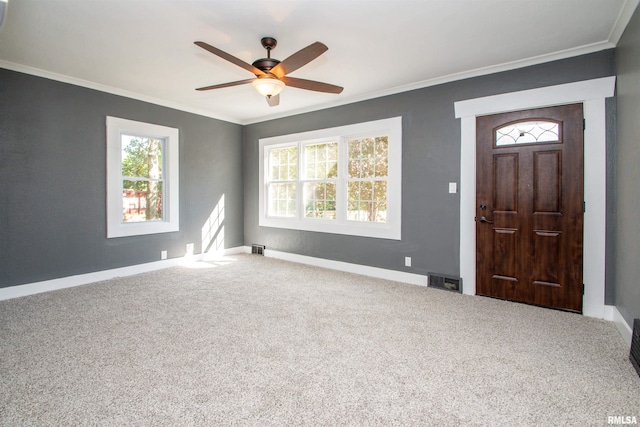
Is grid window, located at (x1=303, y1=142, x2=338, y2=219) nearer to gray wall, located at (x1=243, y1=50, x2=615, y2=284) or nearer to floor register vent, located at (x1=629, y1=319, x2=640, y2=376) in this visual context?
gray wall, located at (x1=243, y1=50, x2=615, y2=284)

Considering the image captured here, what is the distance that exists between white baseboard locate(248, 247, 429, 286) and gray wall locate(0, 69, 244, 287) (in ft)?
6.05

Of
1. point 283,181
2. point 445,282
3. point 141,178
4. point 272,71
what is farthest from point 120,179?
point 445,282

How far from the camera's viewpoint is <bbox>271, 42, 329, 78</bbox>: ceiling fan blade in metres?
2.32

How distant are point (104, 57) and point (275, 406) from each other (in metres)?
3.68

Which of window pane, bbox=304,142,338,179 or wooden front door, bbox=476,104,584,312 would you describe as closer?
wooden front door, bbox=476,104,584,312

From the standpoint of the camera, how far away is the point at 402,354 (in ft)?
7.40

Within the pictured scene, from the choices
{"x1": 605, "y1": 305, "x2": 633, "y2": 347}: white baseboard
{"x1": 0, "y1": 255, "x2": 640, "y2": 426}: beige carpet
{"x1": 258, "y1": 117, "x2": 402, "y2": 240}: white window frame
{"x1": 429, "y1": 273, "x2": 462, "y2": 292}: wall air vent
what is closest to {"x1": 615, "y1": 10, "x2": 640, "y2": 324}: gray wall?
{"x1": 605, "y1": 305, "x2": 633, "y2": 347}: white baseboard

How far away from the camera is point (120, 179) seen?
436 cm

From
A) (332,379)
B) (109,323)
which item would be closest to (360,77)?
(332,379)

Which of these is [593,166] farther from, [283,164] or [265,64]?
[283,164]

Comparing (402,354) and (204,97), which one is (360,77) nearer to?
(204,97)

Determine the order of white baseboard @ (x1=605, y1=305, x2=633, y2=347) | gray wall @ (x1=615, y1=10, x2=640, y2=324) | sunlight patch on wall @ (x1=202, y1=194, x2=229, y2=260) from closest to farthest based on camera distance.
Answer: gray wall @ (x1=615, y1=10, x2=640, y2=324)
white baseboard @ (x1=605, y1=305, x2=633, y2=347)
sunlight patch on wall @ (x1=202, y1=194, x2=229, y2=260)

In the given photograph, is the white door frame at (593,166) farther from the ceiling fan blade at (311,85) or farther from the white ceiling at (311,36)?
the ceiling fan blade at (311,85)

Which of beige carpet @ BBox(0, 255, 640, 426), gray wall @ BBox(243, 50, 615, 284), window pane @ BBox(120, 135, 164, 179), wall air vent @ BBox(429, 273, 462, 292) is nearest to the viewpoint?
beige carpet @ BBox(0, 255, 640, 426)
